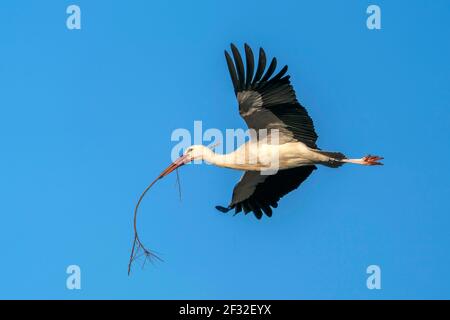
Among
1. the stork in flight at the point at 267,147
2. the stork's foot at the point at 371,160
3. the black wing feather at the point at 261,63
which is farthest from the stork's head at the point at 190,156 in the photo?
the stork's foot at the point at 371,160

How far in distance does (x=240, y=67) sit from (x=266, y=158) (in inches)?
75.8

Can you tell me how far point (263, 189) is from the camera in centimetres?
2120

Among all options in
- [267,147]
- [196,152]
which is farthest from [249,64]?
[196,152]

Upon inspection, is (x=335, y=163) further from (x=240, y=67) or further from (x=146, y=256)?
(x=146, y=256)

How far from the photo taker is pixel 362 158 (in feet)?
67.2

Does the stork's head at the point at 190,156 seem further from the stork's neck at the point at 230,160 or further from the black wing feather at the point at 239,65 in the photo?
the black wing feather at the point at 239,65

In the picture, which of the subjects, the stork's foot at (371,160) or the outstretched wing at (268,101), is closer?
the outstretched wing at (268,101)

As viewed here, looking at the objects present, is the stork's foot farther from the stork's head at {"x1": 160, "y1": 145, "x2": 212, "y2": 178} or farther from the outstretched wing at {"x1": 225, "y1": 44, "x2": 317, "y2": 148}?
the stork's head at {"x1": 160, "y1": 145, "x2": 212, "y2": 178}

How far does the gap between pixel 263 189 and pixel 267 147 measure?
1.42 meters

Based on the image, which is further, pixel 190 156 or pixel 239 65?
pixel 190 156

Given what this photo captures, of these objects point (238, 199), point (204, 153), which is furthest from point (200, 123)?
point (238, 199)

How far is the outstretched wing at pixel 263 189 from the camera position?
2083cm

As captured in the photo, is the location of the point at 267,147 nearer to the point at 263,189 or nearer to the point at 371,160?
the point at 263,189

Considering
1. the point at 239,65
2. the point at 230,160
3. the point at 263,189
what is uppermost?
the point at 239,65
